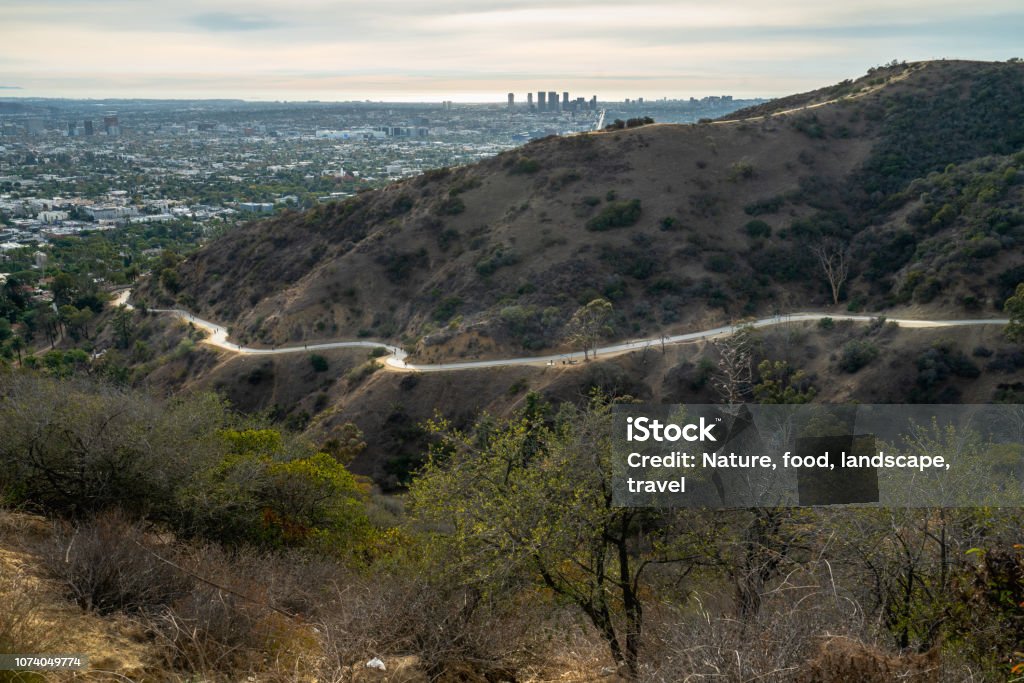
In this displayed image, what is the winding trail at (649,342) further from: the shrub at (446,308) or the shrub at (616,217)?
the shrub at (616,217)

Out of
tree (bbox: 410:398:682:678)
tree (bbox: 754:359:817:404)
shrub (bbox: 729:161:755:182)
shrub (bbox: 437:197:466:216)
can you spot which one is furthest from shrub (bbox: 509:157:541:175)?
tree (bbox: 410:398:682:678)

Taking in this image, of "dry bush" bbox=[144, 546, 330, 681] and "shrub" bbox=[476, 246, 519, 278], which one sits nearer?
"dry bush" bbox=[144, 546, 330, 681]

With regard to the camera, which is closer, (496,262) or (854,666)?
(854,666)

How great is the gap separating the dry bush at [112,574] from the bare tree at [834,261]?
39380 millimetres

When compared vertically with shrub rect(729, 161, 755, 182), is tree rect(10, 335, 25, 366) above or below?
below

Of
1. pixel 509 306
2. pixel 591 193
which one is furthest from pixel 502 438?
pixel 591 193

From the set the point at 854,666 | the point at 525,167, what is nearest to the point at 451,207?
the point at 525,167

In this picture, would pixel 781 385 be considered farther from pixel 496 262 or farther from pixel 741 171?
pixel 741 171

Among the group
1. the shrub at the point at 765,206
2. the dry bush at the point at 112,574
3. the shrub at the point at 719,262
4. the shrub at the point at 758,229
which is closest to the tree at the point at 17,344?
the shrub at the point at 719,262

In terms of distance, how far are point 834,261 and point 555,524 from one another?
39.7m

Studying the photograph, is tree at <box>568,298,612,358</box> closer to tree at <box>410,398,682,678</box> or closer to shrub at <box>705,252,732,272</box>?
shrub at <box>705,252,732,272</box>

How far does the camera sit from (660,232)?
48625mm

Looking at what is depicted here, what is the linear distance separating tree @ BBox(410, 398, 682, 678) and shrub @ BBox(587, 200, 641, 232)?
1509 inches

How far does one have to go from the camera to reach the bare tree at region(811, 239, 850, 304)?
1710 inches
